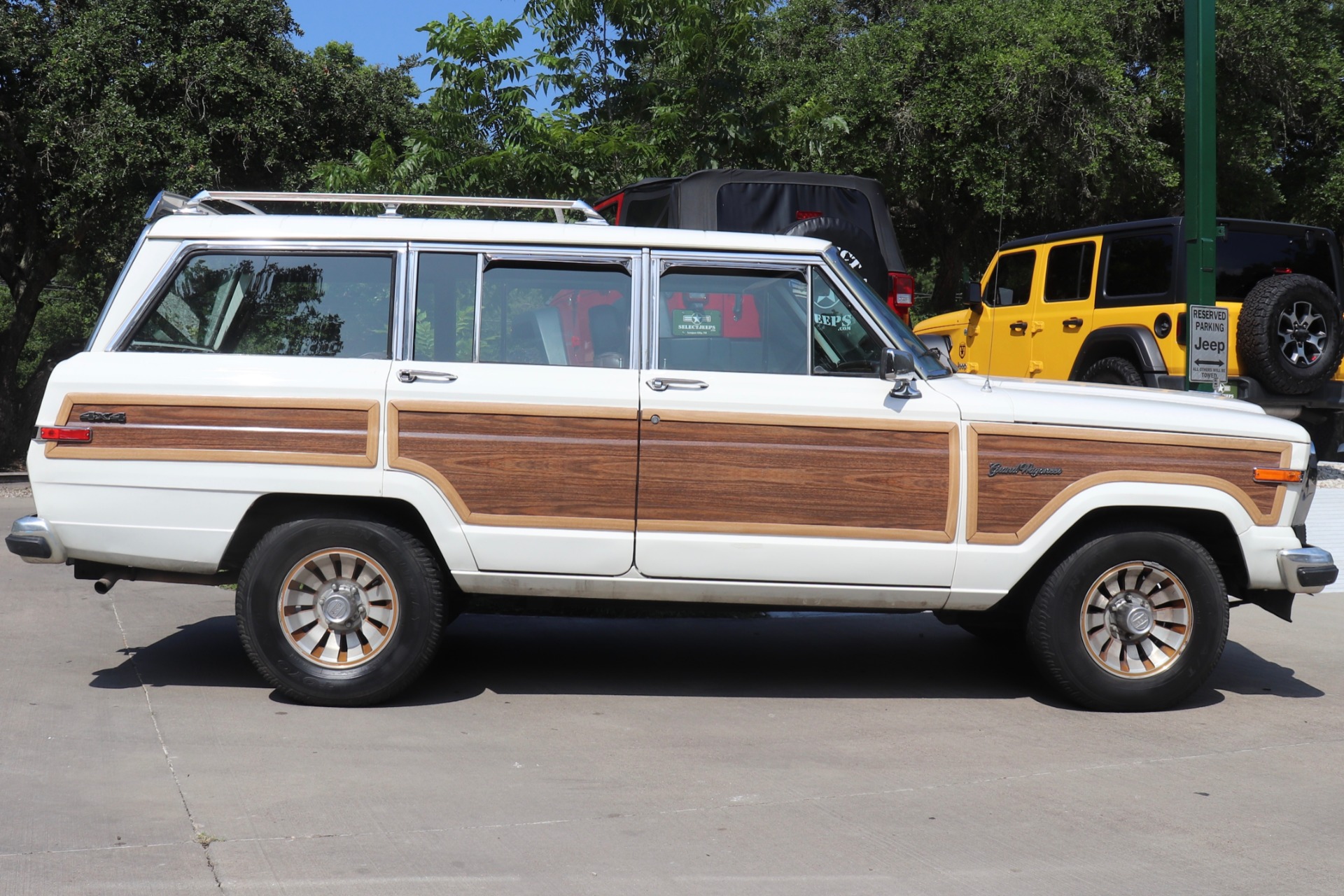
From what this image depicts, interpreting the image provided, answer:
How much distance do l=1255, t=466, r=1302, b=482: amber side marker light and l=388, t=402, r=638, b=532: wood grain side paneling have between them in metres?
2.74

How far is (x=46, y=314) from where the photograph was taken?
49500 mm

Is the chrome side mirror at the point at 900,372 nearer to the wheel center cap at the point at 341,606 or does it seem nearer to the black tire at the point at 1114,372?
the wheel center cap at the point at 341,606

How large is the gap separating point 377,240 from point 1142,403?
348 cm

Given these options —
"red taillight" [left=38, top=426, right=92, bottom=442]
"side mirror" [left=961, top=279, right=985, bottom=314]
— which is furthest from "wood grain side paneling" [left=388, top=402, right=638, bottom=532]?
"side mirror" [left=961, top=279, right=985, bottom=314]

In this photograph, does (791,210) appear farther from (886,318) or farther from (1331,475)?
(1331,475)

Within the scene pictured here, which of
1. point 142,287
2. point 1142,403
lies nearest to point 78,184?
point 142,287

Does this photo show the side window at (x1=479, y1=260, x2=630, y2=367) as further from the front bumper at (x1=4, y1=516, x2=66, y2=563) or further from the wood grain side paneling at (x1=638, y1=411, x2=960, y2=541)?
the front bumper at (x1=4, y1=516, x2=66, y2=563)

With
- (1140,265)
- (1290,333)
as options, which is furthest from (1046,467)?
(1140,265)

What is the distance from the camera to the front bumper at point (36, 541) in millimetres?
5473

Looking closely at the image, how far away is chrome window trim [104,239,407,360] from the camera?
5.59m

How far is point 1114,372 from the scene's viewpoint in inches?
457

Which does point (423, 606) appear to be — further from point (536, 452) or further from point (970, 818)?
point (970, 818)

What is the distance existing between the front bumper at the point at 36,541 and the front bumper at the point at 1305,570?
5.31 metres

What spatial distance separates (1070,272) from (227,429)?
906cm
